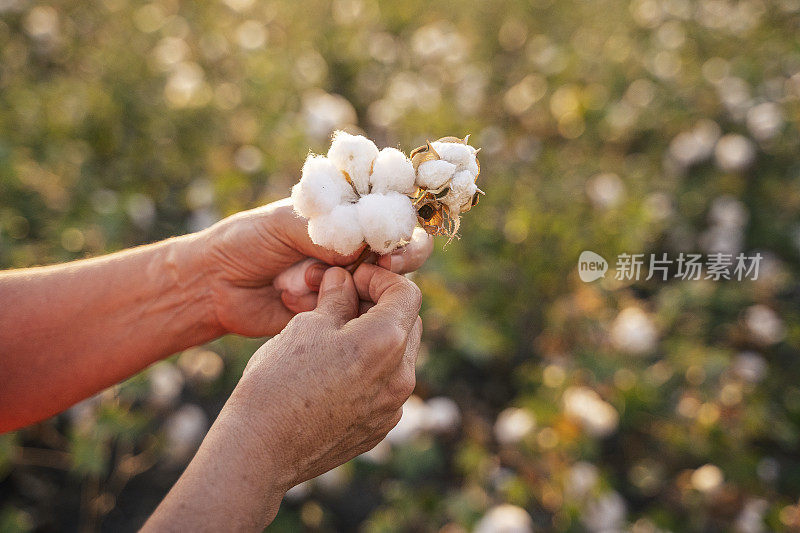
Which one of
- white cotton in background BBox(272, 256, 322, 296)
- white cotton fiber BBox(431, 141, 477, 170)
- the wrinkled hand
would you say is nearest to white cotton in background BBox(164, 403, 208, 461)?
white cotton in background BBox(272, 256, 322, 296)

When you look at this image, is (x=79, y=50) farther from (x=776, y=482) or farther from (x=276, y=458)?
(x=776, y=482)

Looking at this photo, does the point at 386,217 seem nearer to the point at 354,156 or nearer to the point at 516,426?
the point at 354,156

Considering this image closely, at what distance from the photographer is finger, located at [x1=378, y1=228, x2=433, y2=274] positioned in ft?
3.43

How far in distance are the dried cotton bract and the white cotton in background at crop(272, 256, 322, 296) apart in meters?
0.29

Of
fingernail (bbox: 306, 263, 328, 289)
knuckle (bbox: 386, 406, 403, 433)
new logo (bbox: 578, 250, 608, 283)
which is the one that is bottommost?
new logo (bbox: 578, 250, 608, 283)

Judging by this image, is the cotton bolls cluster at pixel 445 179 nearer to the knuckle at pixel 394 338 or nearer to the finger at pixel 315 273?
the knuckle at pixel 394 338

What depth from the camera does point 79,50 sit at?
2.73 m

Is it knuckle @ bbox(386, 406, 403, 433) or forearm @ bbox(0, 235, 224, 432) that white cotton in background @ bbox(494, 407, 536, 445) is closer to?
knuckle @ bbox(386, 406, 403, 433)

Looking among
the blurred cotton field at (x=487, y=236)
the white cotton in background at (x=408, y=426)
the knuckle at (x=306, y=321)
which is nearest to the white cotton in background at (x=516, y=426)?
the blurred cotton field at (x=487, y=236)

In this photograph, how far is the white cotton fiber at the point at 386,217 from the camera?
81 cm

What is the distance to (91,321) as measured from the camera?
3.66ft

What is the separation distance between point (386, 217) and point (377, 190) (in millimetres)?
64

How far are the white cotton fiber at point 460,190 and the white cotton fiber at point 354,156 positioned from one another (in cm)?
14

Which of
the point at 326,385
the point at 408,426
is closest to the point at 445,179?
the point at 326,385
